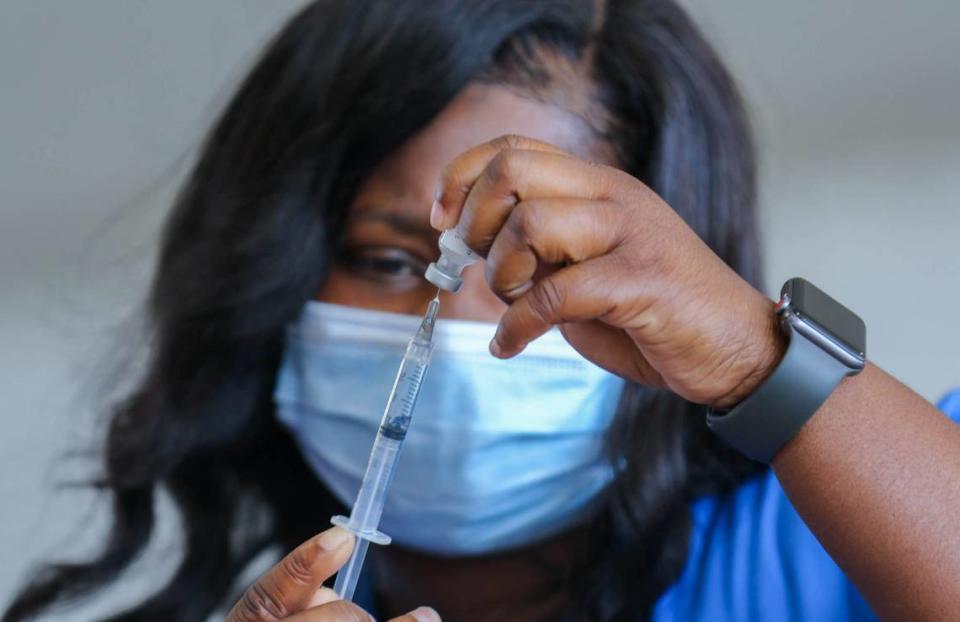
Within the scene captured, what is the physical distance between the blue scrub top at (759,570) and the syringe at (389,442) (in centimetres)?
36

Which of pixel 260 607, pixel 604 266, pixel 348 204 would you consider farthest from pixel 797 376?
pixel 348 204

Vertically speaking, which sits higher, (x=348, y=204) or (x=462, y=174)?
(x=462, y=174)

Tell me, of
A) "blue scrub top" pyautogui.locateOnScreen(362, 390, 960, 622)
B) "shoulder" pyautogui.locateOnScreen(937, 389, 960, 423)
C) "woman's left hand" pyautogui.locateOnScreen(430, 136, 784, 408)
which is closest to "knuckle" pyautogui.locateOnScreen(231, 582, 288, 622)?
"woman's left hand" pyautogui.locateOnScreen(430, 136, 784, 408)

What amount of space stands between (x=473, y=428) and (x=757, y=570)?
11.2 inches

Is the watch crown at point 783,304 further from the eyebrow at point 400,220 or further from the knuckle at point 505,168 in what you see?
the eyebrow at point 400,220

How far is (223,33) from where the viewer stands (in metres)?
1.58

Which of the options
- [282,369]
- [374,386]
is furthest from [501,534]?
[282,369]

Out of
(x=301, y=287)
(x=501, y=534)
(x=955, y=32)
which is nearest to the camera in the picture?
(x=501, y=534)

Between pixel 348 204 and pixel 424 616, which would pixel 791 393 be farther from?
pixel 348 204

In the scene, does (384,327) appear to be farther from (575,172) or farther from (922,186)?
(922,186)

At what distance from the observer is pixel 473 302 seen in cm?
95

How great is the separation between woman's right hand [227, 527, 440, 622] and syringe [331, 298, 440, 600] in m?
0.04

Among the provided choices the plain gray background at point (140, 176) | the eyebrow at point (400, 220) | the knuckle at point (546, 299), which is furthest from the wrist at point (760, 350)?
the plain gray background at point (140, 176)

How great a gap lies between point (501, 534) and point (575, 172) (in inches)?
20.0
